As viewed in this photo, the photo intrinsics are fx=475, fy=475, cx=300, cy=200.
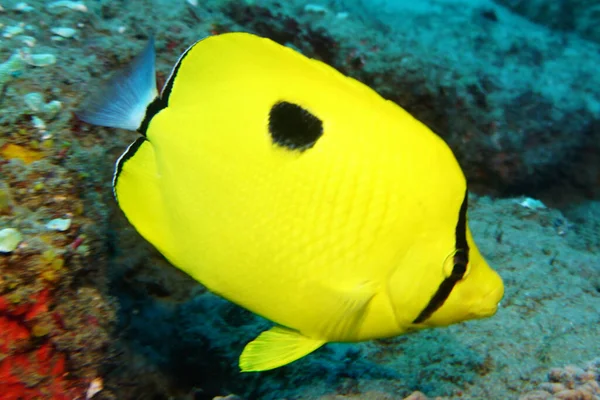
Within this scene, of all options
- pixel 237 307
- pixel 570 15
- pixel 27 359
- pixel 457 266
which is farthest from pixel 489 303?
pixel 570 15

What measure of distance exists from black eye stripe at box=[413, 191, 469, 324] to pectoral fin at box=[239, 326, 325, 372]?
341 mm

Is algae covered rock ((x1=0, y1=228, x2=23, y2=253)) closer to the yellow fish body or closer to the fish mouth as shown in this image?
the yellow fish body

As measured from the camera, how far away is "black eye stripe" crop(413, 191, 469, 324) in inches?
50.1

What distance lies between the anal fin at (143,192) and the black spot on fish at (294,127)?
0.38 meters

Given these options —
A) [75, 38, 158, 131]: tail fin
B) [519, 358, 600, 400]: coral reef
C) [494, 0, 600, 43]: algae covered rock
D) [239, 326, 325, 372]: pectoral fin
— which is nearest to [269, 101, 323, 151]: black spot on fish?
[75, 38, 158, 131]: tail fin

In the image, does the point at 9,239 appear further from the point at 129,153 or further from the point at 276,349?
the point at 276,349

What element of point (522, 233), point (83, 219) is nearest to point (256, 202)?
point (83, 219)

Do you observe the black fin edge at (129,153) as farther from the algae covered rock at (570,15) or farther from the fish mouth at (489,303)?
the algae covered rock at (570,15)

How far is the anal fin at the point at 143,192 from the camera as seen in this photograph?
4.50 ft

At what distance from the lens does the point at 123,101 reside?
134 centimetres

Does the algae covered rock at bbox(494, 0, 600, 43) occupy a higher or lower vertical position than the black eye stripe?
higher

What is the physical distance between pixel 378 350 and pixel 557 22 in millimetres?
8520

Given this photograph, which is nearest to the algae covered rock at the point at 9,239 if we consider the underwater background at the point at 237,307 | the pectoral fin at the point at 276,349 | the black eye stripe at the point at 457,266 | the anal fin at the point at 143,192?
the underwater background at the point at 237,307

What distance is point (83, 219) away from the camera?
1.83m
